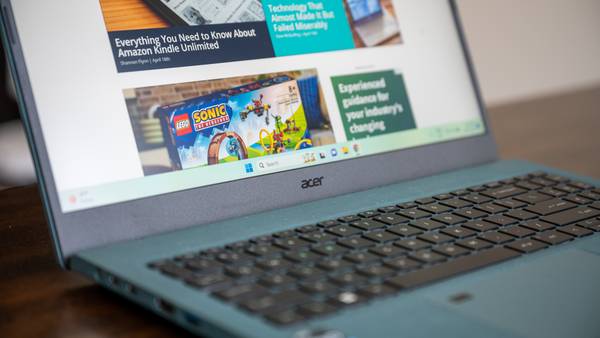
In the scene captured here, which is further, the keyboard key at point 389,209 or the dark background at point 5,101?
the dark background at point 5,101

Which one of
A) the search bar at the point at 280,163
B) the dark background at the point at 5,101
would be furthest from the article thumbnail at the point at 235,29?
the dark background at the point at 5,101

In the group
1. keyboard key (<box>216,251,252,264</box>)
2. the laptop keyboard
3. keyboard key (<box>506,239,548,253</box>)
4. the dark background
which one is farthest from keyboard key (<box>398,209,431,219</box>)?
the dark background

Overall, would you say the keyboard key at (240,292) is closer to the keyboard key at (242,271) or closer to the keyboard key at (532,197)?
the keyboard key at (242,271)

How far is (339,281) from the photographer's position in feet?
1.72

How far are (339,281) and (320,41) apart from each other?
1.27 feet

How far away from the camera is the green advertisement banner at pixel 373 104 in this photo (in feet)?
2.73

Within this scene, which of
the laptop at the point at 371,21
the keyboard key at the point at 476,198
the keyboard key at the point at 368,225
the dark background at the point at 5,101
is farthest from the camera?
the dark background at the point at 5,101

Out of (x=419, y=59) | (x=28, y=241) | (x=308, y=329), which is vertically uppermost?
(x=419, y=59)

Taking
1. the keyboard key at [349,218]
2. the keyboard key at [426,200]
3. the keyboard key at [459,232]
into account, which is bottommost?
the keyboard key at [459,232]

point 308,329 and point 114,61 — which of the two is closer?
point 308,329

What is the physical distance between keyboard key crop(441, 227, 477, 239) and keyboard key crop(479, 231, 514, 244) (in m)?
0.01

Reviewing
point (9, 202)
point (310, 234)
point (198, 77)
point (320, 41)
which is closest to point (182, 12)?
point (198, 77)

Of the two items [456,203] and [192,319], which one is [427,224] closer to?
[456,203]

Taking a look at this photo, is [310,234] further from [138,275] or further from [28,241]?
[28,241]
